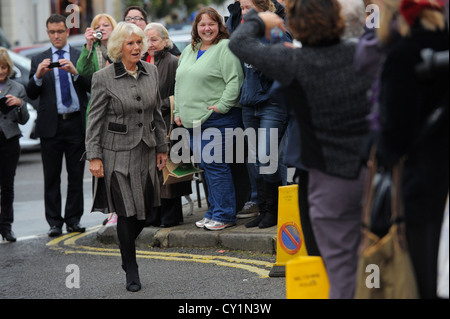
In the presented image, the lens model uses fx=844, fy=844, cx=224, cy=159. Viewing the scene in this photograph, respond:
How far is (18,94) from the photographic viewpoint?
354 inches

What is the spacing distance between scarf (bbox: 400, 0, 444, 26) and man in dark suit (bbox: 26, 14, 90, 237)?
5.65 m

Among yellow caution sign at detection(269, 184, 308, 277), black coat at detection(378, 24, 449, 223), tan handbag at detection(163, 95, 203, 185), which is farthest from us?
tan handbag at detection(163, 95, 203, 185)

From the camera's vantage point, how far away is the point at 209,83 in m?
7.99

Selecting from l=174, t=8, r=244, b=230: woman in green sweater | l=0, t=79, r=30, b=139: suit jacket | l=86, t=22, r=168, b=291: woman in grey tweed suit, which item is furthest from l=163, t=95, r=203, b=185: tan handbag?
l=86, t=22, r=168, b=291: woman in grey tweed suit

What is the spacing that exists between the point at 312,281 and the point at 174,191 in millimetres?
4340

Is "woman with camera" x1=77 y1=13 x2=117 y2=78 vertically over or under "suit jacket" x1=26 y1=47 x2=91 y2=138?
over

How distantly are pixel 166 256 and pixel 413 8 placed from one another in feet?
15.2

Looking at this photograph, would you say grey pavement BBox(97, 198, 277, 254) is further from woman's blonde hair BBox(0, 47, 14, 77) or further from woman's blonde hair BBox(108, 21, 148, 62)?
woman's blonde hair BBox(108, 21, 148, 62)

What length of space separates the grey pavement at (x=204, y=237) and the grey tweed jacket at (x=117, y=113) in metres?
1.60

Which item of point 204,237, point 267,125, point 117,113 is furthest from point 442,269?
point 204,237

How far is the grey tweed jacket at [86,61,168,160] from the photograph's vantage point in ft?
20.4

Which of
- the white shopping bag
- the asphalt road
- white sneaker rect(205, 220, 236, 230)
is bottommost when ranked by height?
the asphalt road

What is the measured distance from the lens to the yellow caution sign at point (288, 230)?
6145 mm
